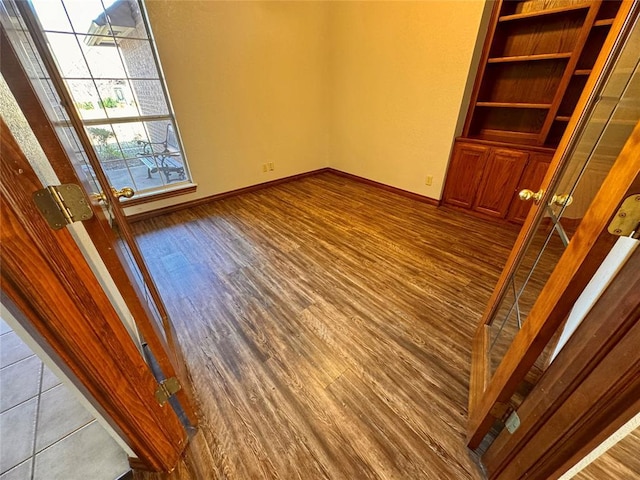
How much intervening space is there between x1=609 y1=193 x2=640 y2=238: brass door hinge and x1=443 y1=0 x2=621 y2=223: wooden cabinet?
2.49 meters

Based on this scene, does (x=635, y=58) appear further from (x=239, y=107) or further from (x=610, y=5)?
(x=239, y=107)

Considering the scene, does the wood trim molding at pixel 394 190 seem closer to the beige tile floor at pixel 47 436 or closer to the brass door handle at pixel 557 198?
the brass door handle at pixel 557 198

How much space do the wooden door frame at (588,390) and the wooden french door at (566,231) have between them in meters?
0.07

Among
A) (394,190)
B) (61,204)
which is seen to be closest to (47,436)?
(61,204)

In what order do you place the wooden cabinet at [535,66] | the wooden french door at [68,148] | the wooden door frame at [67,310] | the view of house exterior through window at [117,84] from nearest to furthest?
1. the wooden door frame at [67,310]
2. the wooden french door at [68,148]
3. the wooden cabinet at [535,66]
4. the view of house exterior through window at [117,84]

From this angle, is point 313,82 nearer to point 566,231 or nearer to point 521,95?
point 521,95

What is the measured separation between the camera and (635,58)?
77cm

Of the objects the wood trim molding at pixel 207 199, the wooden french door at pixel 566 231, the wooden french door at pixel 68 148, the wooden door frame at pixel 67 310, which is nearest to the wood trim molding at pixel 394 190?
the wood trim molding at pixel 207 199

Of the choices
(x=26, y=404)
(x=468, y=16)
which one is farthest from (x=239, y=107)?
(x=26, y=404)

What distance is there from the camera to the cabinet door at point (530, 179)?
2.43 metres

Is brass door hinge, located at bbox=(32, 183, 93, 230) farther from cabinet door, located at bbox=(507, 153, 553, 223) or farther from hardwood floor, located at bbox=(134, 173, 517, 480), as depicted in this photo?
cabinet door, located at bbox=(507, 153, 553, 223)

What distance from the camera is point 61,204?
0.56 meters

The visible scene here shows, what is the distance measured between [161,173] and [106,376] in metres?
2.99

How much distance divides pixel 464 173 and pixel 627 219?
2745 millimetres
